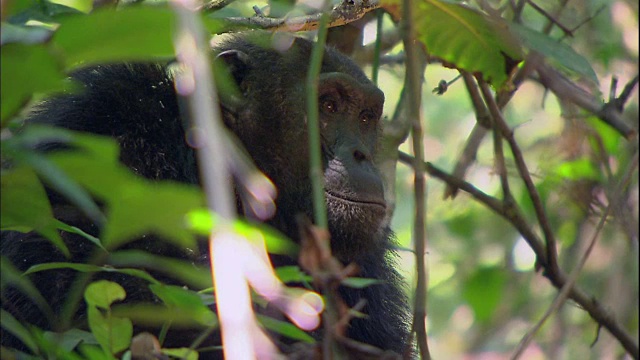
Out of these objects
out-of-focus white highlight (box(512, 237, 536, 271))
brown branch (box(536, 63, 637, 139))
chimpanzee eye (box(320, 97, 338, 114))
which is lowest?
chimpanzee eye (box(320, 97, 338, 114))

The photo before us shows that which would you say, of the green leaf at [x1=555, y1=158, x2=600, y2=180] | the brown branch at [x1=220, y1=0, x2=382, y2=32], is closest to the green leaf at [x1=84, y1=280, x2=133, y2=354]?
the brown branch at [x1=220, y1=0, x2=382, y2=32]

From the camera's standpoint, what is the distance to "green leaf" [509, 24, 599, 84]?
3180mm

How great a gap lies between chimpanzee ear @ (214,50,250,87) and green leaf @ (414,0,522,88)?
3.07 feet

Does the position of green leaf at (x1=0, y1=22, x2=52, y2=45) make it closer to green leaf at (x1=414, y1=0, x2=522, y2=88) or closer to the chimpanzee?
the chimpanzee

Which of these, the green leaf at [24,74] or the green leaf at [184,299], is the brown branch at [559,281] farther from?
the green leaf at [24,74]

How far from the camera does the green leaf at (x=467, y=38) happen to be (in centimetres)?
312

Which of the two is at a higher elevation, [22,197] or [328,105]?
[328,105]

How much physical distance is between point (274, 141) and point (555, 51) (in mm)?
1210

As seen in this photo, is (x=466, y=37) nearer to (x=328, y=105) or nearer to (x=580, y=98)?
(x=328, y=105)

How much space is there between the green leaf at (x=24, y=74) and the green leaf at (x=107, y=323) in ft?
1.85

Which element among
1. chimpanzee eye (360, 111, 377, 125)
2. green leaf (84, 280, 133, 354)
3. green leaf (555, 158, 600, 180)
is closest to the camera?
green leaf (84, 280, 133, 354)

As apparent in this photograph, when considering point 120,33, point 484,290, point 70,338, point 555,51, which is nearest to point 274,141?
point 555,51

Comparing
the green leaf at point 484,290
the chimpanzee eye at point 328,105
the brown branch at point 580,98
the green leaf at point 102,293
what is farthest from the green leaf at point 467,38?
the green leaf at point 484,290

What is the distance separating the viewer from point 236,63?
3945 mm
